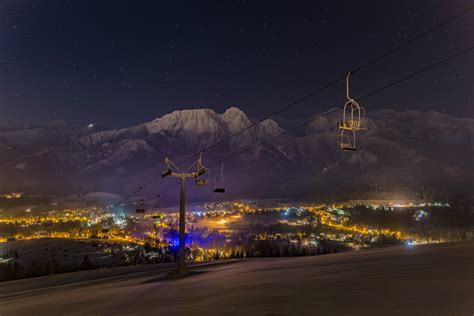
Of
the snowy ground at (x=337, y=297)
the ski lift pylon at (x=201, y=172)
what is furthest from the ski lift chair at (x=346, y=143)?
the ski lift pylon at (x=201, y=172)

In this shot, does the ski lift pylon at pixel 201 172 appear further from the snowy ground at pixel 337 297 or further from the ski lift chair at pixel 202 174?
the snowy ground at pixel 337 297

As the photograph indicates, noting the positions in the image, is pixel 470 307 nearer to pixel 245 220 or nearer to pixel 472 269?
pixel 472 269

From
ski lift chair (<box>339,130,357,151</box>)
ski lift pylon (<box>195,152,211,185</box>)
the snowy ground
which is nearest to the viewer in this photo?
the snowy ground

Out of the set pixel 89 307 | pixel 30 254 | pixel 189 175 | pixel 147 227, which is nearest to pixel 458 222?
pixel 147 227

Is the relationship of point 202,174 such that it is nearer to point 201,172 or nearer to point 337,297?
point 201,172

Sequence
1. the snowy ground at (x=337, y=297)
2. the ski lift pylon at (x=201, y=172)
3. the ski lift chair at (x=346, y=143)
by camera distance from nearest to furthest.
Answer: the snowy ground at (x=337, y=297)
the ski lift chair at (x=346, y=143)
the ski lift pylon at (x=201, y=172)

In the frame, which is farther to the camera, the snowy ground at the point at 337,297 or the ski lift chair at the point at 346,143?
the ski lift chair at the point at 346,143

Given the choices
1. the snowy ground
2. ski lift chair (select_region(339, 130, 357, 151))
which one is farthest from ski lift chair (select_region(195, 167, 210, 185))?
ski lift chair (select_region(339, 130, 357, 151))

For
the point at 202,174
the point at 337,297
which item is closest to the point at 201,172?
the point at 202,174

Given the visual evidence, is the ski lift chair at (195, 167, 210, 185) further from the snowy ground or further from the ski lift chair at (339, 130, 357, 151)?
the ski lift chair at (339, 130, 357, 151)

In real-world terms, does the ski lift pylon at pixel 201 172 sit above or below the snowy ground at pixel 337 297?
above

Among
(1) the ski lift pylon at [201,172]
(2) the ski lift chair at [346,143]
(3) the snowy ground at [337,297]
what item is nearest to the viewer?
(3) the snowy ground at [337,297]
